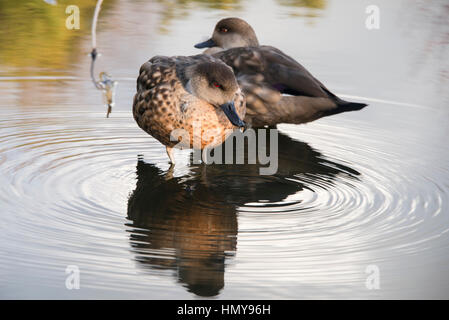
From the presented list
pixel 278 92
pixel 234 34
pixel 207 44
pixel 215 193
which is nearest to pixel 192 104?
pixel 215 193

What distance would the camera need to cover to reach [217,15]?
38.9 feet

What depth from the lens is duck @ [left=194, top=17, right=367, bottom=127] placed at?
7.16 meters

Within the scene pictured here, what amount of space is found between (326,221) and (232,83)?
52.4 inches

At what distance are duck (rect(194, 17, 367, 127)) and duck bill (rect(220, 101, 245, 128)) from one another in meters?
1.35

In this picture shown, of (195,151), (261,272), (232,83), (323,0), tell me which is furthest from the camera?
(323,0)

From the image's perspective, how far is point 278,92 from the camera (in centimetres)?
721

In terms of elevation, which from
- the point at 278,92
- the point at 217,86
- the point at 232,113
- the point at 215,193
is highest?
the point at 217,86

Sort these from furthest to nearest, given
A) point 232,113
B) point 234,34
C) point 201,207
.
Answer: point 234,34, point 232,113, point 201,207

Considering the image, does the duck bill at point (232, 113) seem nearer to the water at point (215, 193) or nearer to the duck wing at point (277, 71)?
the water at point (215, 193)

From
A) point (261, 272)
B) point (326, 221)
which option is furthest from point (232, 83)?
point (261, 272)

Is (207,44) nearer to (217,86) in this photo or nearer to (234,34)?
(234,34)

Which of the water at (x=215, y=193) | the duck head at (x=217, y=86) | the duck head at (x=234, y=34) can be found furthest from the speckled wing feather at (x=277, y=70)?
the duck head at (x=217, y=86)

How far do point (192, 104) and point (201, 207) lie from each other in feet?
2.96
